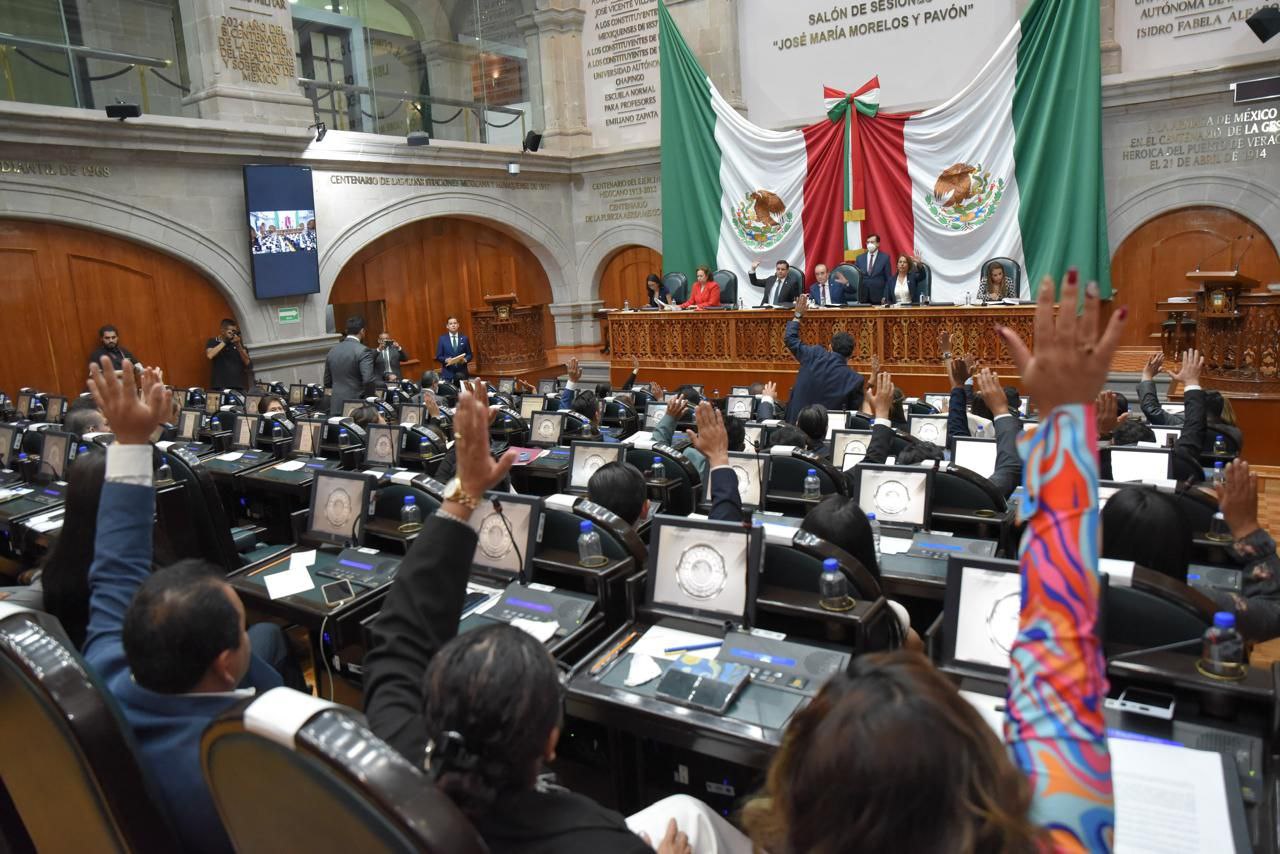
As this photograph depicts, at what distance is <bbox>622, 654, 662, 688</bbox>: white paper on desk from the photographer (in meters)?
2.20

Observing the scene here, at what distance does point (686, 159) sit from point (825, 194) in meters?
2.13

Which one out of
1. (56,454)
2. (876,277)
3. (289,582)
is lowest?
(289,582)

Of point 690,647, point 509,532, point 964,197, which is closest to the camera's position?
point 690,647

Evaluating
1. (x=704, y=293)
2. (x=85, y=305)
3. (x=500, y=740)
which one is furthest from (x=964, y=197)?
(x=500, y=740)

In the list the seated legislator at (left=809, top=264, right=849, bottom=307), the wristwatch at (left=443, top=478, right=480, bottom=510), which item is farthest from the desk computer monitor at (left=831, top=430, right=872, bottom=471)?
the seated legislator at (left=809, top=264, right=849, bottom=307)

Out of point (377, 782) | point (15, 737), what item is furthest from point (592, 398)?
point (377, 782)

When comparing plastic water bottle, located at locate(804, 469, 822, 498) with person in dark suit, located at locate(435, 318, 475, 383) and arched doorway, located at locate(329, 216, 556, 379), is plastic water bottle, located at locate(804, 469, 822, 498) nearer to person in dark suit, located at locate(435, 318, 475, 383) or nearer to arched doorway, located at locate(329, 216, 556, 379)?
person in dark suit, located at locate(435, 318, 475, 383)

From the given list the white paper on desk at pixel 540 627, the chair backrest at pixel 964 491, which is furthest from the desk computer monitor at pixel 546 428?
the white paper on desk at pixel 540 627

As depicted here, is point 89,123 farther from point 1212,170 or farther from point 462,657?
point 1212,170

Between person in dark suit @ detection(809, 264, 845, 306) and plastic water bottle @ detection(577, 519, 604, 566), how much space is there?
7.28 meters

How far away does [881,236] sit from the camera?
10.6 metres

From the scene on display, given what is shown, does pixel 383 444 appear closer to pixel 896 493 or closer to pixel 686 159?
pixel 896 493

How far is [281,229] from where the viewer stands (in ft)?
33.4

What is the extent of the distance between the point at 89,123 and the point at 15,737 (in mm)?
9106
